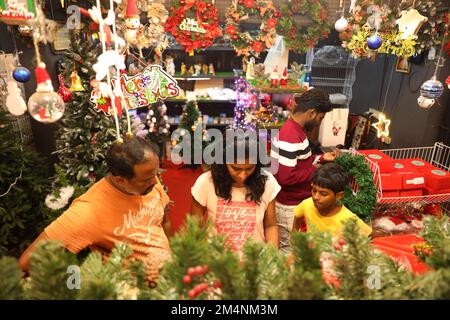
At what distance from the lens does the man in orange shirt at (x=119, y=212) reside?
144cm

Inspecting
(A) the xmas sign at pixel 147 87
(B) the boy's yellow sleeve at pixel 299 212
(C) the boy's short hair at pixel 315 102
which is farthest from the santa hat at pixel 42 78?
(C) the boy's short hair at pixel 315 102

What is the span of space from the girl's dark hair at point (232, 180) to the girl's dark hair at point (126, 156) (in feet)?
1.80

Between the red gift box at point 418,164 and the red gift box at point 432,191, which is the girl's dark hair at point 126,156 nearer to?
the red gift box at point 432,191

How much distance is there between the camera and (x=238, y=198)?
1918 millimetres

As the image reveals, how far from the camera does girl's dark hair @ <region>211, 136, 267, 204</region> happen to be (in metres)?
1.87

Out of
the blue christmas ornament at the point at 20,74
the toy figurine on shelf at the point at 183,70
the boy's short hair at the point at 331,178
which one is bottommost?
the boy's short hair at the point at 331,178

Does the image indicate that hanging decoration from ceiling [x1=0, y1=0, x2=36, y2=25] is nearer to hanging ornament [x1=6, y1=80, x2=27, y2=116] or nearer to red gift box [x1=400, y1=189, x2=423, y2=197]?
hanging ornament [x1=6, y1=80, x2=27, y2=116]

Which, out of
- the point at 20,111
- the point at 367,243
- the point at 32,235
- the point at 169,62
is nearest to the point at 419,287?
the point at 367,243

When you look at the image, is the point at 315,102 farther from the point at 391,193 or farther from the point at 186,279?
the point at 186,279

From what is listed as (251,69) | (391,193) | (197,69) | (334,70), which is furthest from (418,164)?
(197,69)
